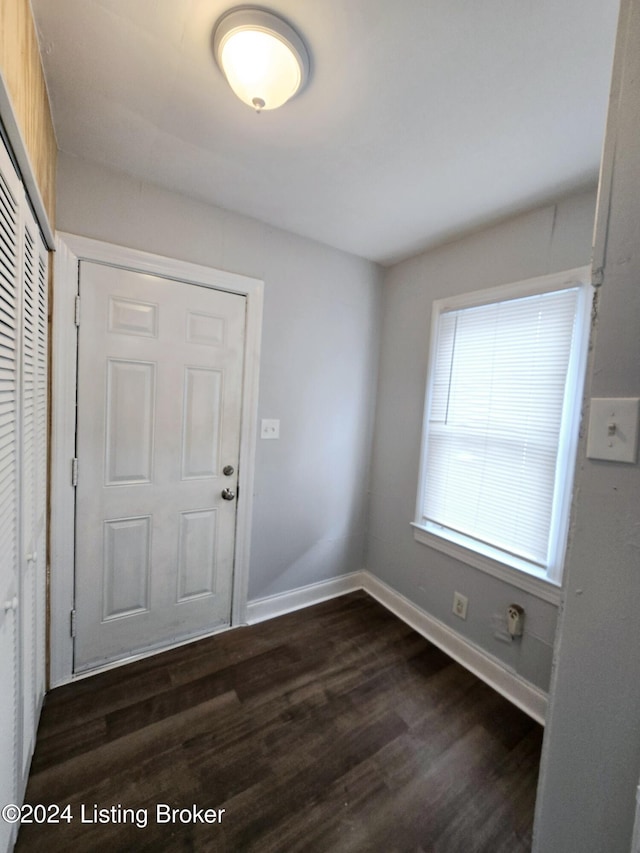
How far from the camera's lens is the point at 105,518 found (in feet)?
5.59

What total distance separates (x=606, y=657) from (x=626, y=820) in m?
0.28

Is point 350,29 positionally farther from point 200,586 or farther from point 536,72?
point 200,586

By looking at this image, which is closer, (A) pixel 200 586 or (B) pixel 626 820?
(B) pixel 626 820

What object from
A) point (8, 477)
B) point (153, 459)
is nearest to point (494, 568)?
point (153, 459)

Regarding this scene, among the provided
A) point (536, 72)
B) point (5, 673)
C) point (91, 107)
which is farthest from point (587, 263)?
point (5, 673)

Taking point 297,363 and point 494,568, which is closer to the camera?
point 494,568

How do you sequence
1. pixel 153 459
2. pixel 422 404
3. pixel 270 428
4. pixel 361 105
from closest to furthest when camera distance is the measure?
pixel 361 105
pixel 153 459
pixel 270 428
pixel 422 404

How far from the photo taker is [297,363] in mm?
2203

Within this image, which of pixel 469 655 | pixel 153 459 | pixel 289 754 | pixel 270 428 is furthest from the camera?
pixel 270 428

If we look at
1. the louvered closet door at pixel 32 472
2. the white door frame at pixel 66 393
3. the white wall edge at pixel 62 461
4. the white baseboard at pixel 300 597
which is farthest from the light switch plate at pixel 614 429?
the white baseboard at pixel 300 597

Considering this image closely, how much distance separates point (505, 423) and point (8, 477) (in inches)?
80.0

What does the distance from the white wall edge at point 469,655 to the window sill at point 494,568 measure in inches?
17.5

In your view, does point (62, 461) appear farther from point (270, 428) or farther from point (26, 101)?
point (26, 101)

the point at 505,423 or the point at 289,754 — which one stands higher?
the point at 505,423
